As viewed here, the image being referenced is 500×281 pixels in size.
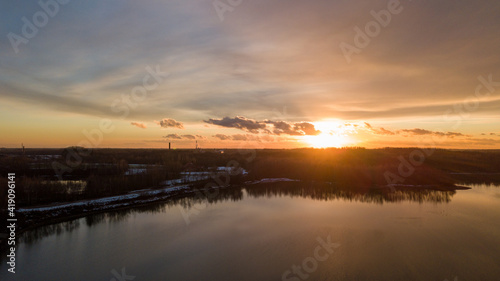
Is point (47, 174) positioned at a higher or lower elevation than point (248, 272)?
higher

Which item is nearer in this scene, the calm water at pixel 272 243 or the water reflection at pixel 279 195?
the calm water at pixel 272 243

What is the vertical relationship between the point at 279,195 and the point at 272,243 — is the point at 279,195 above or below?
above

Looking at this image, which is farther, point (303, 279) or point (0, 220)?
point (0, 220)

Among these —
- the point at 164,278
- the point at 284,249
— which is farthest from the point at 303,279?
the point at 164,278

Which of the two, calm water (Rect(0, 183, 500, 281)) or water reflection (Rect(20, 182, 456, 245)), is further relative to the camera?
water reflection (Rect(20, 182, 456, 245))

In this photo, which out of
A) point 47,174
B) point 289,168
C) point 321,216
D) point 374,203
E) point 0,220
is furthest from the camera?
point 289,168

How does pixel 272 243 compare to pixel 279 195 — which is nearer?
pixel 272 243

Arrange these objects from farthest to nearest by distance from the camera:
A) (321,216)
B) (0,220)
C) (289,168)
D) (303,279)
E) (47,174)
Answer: (289,168) < (47,174) < (321,216) < (0,220) < (303,279)

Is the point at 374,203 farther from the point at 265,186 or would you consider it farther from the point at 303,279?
the point at 303,279
